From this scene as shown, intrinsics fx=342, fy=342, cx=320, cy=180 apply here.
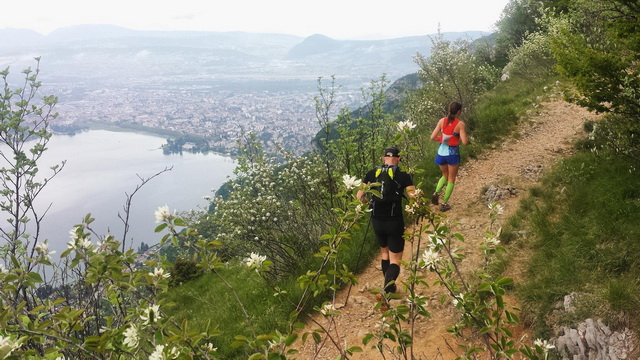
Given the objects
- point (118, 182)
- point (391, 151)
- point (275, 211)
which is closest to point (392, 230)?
point (391, 151)

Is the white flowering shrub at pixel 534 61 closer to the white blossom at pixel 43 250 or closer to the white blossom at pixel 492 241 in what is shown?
the white blossom at pixel 492 241

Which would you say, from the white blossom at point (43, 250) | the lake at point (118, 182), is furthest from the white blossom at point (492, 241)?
the lake at point (118, 182)

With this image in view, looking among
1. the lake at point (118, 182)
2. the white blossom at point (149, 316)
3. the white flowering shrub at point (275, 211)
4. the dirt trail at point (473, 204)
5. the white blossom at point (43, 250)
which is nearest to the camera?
the white blossom at point (149, 316)

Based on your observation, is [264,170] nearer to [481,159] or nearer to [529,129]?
[481,159]

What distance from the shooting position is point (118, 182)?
→ 131 meters

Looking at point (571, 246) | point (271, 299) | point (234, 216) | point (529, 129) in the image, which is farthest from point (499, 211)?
point (529, 129)

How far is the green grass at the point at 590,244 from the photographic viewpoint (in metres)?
3.91

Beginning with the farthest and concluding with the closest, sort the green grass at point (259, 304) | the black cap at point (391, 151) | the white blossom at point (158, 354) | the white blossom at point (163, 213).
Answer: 1. the green grass at point (259, 304)
2. the black cap at point (391, 151)
3. the white blossom at point (163, 213)
4. the white blossom at point (158, 354)

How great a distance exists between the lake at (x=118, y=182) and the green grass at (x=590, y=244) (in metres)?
85.3

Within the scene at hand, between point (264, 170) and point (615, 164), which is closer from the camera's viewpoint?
point (615, 164)

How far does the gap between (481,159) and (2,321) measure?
1108 centimetres

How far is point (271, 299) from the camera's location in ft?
22.2

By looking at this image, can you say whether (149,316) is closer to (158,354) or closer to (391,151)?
(158,354)

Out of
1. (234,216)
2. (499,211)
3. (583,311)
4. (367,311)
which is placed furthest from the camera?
(234,216)
